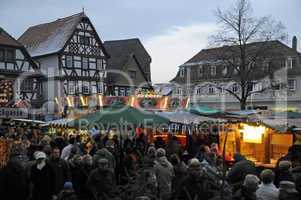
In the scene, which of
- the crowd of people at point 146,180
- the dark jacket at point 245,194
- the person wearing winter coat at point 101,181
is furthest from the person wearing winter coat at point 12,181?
the dark jacket at point 245,194

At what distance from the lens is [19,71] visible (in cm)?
3291

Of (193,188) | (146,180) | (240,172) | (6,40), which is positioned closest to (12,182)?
(146,180)

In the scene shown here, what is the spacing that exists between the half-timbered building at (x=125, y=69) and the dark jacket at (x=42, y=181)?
34.5 meters

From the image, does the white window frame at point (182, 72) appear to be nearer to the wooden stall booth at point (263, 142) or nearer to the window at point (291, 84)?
the window at point (291, 84)

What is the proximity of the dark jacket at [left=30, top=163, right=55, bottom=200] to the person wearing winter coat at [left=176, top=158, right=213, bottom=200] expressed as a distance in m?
2.33

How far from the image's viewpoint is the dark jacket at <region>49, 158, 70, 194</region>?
24.1 ft

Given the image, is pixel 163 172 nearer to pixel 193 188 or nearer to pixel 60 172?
pixel 193 188

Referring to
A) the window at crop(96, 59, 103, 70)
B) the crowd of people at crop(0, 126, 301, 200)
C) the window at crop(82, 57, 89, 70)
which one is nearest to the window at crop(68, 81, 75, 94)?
the window at crop(82, 57, 89, 70)

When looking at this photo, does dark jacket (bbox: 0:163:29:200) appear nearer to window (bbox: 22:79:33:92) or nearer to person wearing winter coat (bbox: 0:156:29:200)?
person wearing winter coat (bbox: 0:156:29:200)

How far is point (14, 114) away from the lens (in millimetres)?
17344

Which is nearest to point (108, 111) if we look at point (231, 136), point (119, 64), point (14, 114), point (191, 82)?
point (231, 136)

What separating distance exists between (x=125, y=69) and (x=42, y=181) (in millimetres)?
38760

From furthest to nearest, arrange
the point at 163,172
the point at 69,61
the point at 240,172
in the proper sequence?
the point at 69,61 → the point at 163,172 → the point at 240,172

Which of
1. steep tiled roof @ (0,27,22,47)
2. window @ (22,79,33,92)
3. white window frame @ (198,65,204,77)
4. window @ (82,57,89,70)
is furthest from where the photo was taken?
white window frame @ (198,65,204,77)
